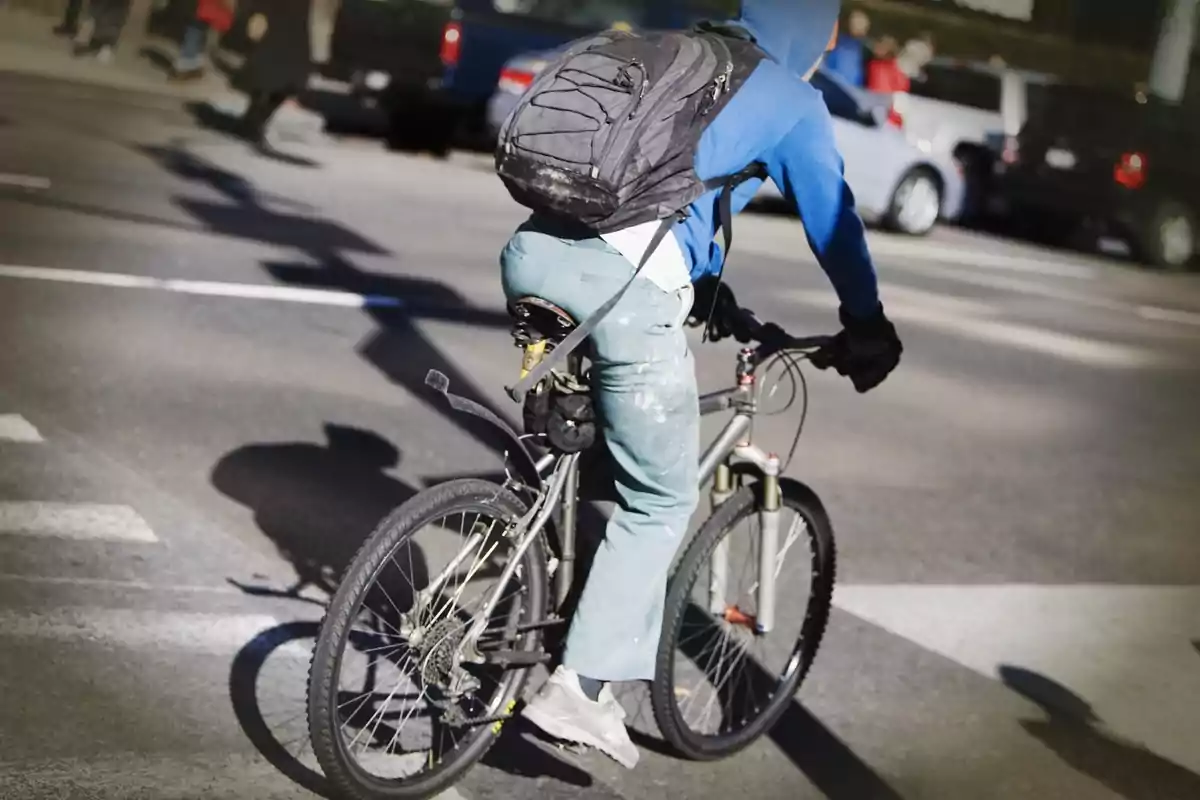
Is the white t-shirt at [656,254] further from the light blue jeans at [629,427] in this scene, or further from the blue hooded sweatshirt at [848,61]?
the blue hooded sweatshirt at [848,61]

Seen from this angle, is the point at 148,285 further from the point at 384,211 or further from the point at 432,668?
the point at 432,668

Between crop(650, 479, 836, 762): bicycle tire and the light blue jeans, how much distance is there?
0.49 ft

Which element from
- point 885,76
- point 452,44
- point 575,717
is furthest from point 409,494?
point 885,76

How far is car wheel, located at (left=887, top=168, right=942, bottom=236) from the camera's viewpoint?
1526 centimetres

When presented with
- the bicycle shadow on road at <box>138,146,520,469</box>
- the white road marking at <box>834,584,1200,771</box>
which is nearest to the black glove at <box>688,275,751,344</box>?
the white road marking at <box>834,584,1200,771</box>

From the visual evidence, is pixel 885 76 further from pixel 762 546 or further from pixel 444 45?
pixel 762 546

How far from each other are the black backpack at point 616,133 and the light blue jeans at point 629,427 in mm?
62

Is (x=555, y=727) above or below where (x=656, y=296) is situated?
below

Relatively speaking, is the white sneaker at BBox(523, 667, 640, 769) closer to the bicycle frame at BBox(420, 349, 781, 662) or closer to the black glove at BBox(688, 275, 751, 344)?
the bicycle frame at BBox(420, 349, 781, 662)

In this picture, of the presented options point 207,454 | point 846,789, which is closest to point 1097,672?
point 846,789

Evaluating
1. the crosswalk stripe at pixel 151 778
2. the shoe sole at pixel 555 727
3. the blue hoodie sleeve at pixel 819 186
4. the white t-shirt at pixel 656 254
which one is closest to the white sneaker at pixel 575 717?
the shoe sole at pixel 555 727

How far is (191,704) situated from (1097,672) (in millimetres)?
2997

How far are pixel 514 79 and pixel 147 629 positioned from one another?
11.3m

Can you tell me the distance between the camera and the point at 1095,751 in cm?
461
